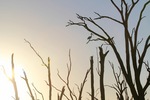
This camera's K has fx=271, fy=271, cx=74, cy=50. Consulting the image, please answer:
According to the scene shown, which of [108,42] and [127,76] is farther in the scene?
[108,42]

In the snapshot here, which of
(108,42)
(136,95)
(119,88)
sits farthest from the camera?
(119,88)

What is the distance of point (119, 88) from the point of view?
36.8 ft

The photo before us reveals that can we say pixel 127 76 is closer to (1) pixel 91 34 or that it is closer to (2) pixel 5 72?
(1) pixel 91 34

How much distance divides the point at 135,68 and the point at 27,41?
4419 millimetres

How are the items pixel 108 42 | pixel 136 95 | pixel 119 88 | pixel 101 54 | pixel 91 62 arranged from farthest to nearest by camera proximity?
1. pixel 91 62
2. pixel 119 88
3. pixel 101 54
4. pixel 108 42
5. pixel 136 95

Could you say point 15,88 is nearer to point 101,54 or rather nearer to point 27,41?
point 27,41

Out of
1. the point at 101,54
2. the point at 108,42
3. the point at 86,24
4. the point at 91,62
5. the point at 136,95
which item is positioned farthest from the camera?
the point at 91,62

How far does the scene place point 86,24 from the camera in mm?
8133

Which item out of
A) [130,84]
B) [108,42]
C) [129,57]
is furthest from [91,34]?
[130,84]

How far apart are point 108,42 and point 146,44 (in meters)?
1.04

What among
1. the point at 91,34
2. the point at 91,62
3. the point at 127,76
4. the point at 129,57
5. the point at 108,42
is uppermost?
the point at 91,62

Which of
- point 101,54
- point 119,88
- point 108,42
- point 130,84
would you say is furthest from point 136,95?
point 119,88

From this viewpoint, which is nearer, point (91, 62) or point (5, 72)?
point (5, 72)

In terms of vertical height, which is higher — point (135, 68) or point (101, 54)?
point (101, 54)
